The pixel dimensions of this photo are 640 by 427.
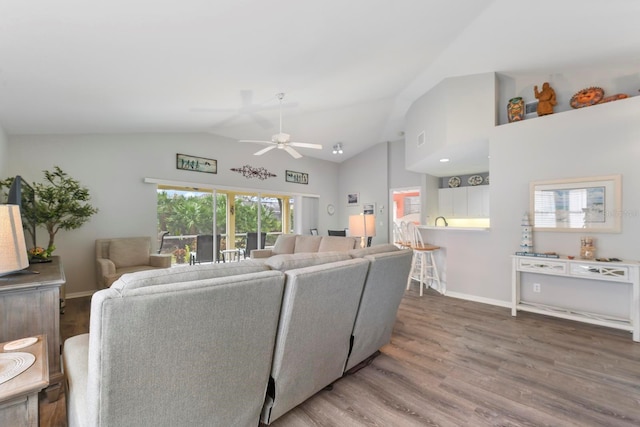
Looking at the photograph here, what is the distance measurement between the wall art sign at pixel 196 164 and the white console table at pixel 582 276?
5.56 metres

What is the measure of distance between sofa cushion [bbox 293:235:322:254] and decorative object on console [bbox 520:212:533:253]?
303cm

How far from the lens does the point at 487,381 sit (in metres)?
2.13

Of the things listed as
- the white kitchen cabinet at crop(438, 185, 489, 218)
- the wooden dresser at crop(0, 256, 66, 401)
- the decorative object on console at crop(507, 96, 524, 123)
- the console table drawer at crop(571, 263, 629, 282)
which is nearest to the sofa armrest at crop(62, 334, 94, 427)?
the wooden dresser at crop(0, 256, 66, 401)

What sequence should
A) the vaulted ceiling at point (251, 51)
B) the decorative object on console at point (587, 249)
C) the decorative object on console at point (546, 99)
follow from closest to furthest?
the vaulted ceiling at point (251, 51) < the decorative object on console at point (587, 249) < the decorative object on console at point (546, 99)

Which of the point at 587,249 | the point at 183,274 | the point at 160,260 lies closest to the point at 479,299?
the point at 587,249

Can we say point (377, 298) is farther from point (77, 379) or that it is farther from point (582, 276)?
point (582, 276)

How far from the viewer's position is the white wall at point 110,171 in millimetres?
4199

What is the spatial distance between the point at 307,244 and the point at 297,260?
3579 mm

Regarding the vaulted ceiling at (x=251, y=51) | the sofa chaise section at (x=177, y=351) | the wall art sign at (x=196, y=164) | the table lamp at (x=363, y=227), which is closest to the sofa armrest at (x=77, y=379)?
the sofa chaise section at (x=177, y=351)

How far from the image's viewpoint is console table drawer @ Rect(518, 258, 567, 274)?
3285 millimetres

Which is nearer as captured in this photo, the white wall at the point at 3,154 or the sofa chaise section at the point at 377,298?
the sofa chaise section at the point at 377,298

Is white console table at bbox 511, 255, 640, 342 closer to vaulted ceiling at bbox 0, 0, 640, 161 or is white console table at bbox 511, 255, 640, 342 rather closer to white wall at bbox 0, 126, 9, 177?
vaulted ceiling at bbox 0, 0, 640, 161

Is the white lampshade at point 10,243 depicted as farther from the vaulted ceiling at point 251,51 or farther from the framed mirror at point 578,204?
the framed mirror at point 578,204

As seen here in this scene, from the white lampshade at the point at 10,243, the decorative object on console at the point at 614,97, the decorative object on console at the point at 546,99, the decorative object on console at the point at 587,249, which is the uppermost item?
the decorative object on console at the point at 546,99
